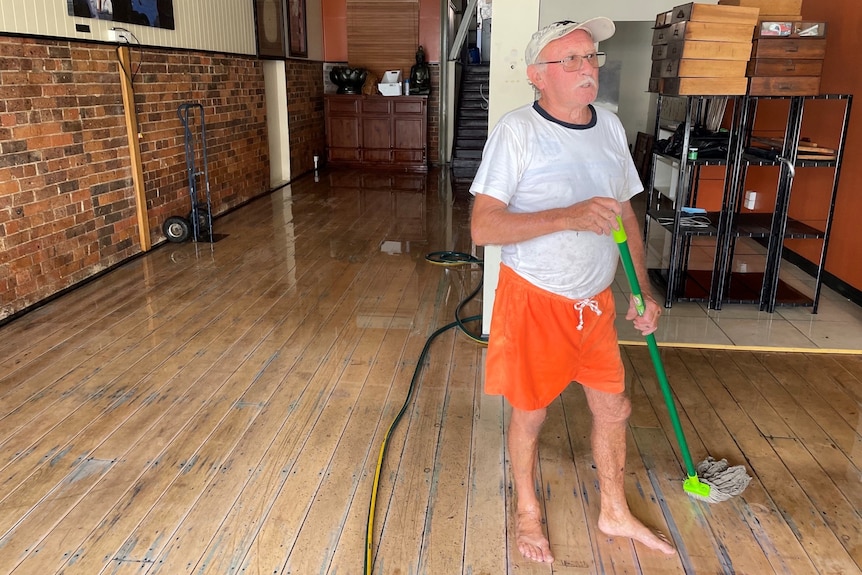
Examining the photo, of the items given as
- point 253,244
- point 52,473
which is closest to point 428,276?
point 253,244

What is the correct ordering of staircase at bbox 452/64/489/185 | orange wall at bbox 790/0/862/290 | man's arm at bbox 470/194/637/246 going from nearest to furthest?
man's arm at bbox 470/194/637/246, orange wall at bbox 790/0/862/290, staircase at bbox 452/64/489/185

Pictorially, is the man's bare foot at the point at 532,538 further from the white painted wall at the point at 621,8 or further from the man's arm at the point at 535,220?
the white painted wall at the point at 621,8

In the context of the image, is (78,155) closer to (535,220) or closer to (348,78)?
(535,220)

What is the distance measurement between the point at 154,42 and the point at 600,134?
16.3ft

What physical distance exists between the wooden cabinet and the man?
28.5ft

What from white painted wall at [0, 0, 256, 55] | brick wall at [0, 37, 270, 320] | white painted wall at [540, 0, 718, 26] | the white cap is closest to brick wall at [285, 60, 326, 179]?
white painted wall at [0, 0, 256, 55]

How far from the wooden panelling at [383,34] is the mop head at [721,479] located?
9302 millimetres

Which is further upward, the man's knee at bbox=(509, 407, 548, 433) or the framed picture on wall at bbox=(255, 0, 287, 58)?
the framed picture on wall at bbox=(255, 0, 287, 58)

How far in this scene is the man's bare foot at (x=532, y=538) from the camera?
7.15ft

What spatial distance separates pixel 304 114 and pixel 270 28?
5.44 ft

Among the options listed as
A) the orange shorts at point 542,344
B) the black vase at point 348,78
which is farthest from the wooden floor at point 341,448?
the black vase at point 348,78

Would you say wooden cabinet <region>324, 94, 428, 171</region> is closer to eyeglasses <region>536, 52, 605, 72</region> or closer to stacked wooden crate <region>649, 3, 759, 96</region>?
stacked wooden crate <region>649, 3, 759, 96</region>

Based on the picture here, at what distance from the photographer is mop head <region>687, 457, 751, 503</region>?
2.48 metres

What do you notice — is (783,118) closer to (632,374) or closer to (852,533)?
(632,374)
